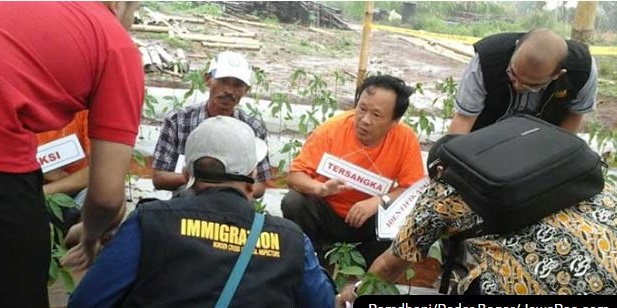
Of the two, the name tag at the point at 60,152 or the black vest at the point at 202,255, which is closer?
the black vest at the point at 202,255

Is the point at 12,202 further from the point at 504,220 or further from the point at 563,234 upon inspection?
the point at 563,234

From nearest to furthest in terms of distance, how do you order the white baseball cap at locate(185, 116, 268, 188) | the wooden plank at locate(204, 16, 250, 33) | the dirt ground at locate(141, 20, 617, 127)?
1. the white baseball cap at locate(185, 116, 268, 188)
2. the dirt ground at locate(141, 20, 617, 127)
3. the wooden plank at locate(204, 16, 250, 33)

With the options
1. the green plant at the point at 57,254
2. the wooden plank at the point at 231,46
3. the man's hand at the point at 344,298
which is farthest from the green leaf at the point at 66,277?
the wooden plank at the point at 231,46

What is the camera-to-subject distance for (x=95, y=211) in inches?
69.2

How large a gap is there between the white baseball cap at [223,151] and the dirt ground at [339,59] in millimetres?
5111

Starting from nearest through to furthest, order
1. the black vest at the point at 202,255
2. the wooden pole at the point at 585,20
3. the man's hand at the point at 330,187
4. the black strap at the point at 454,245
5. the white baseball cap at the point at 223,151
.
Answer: the black vest at the point at 202,255, the white baseball cap at the point at 223,151, the black strap at the point at 454,245, the man's hand at the point at 330,187, the wooden pole at the point at 585,20

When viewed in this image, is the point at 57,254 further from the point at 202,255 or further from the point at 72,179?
the point at 202,255

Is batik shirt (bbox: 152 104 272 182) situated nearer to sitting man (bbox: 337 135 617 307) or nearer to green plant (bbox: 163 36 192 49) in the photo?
sitting man (bbox: 337 135 617 307)

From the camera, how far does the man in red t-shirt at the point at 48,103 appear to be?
153 centimetres

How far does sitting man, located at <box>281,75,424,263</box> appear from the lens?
3010 mm

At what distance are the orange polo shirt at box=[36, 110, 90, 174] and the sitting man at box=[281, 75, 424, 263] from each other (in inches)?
34.8

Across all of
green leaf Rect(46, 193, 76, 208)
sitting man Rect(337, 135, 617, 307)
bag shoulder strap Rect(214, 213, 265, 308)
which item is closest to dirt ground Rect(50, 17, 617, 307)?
green leaf Rect(46, 193, 76, 208)

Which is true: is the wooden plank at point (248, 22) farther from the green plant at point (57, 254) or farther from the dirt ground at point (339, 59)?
the green plant at point (57, 254)

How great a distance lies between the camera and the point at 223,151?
1.62 meters
